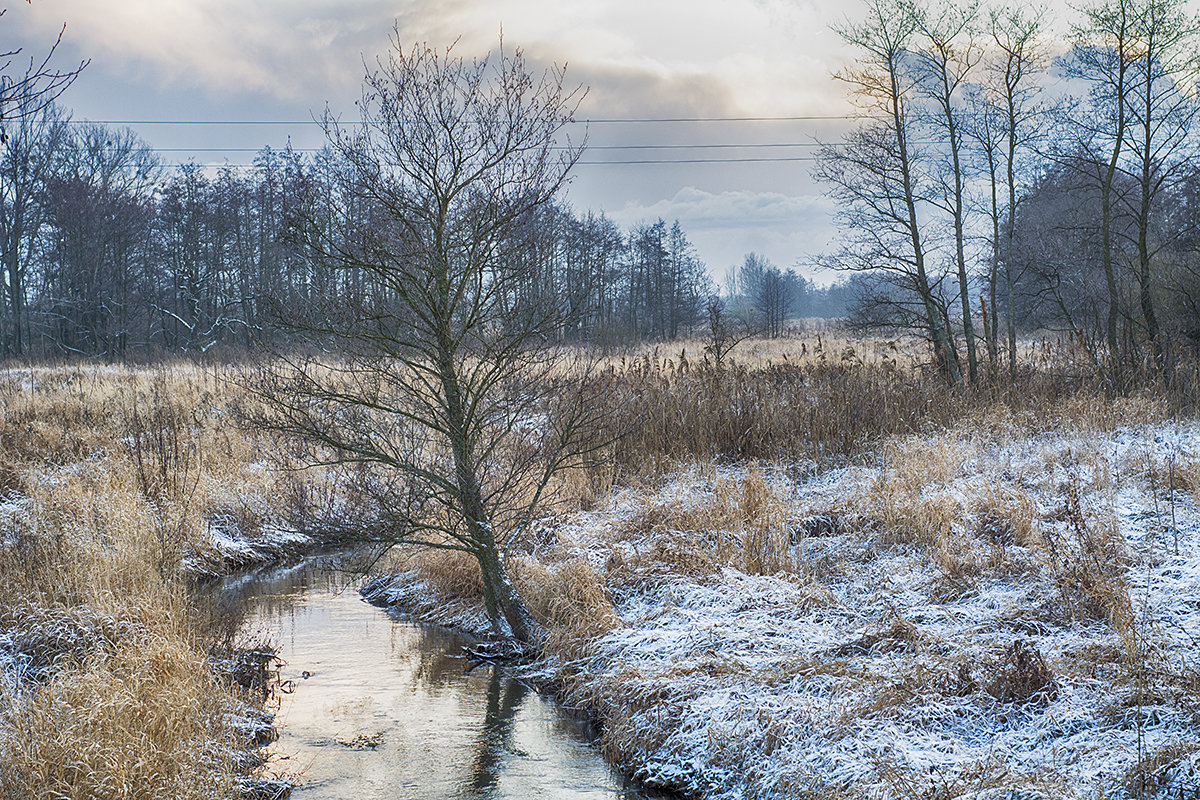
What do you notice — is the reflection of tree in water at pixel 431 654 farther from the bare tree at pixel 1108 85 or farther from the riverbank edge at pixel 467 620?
the bare tree at pixel 1108 85

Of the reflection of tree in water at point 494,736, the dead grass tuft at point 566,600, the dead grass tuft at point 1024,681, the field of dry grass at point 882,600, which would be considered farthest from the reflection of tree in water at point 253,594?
the dead grass tuft at point 1024,681

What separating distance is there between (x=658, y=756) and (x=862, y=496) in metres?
4.22

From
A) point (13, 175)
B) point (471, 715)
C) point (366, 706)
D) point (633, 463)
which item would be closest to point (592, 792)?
point (471, 715)

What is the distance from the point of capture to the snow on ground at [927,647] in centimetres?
405

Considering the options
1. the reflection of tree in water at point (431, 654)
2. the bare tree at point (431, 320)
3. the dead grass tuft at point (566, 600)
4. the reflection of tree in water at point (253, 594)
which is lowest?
the reflection of tree in water at point (431, 654)

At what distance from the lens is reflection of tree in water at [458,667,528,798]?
16.3 ft

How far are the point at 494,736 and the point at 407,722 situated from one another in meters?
0.64

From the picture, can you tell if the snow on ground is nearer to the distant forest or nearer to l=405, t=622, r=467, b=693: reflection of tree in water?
l=405, t=622, r=467, b=693: reflection of tree in water

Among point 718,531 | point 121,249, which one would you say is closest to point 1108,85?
point 718,531

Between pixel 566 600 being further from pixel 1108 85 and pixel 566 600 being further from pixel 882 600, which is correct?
pixel 1108 85

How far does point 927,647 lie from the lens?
5242 millimetres

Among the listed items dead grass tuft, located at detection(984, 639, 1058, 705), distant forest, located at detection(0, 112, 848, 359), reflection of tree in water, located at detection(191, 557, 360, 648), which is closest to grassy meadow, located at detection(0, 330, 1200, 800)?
dead grass tuft, located at detection(984, 639, 1058, 705)

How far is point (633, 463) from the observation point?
10.9m


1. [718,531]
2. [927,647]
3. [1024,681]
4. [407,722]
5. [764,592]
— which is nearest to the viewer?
[1024,681]
